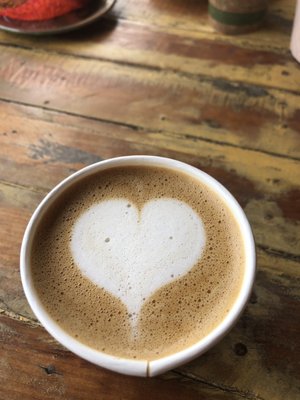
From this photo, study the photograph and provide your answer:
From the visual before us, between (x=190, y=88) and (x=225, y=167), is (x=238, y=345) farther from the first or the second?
(x=190, y=88)

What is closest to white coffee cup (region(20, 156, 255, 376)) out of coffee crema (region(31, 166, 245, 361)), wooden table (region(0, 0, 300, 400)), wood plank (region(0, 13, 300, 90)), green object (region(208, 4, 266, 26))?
coffee crema (region(31, 166, 245, 361))

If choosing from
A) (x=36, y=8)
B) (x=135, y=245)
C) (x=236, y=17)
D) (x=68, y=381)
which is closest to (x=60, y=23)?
(x=36, y=8)

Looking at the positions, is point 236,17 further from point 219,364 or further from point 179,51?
point 219,364

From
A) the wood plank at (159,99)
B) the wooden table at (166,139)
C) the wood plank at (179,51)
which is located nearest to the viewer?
the wooden table at (166,139)

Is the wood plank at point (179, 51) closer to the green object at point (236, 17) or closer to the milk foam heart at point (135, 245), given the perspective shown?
the green object at point (236, 17)

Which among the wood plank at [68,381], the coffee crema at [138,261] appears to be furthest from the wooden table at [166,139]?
the coffee crema at [138,261]

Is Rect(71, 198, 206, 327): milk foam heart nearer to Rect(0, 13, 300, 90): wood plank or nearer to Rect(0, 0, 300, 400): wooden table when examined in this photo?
Rect(0, 0, 300, 400): wooden table

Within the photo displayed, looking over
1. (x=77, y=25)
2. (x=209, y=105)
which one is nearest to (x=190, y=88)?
(x=209, y=105)
